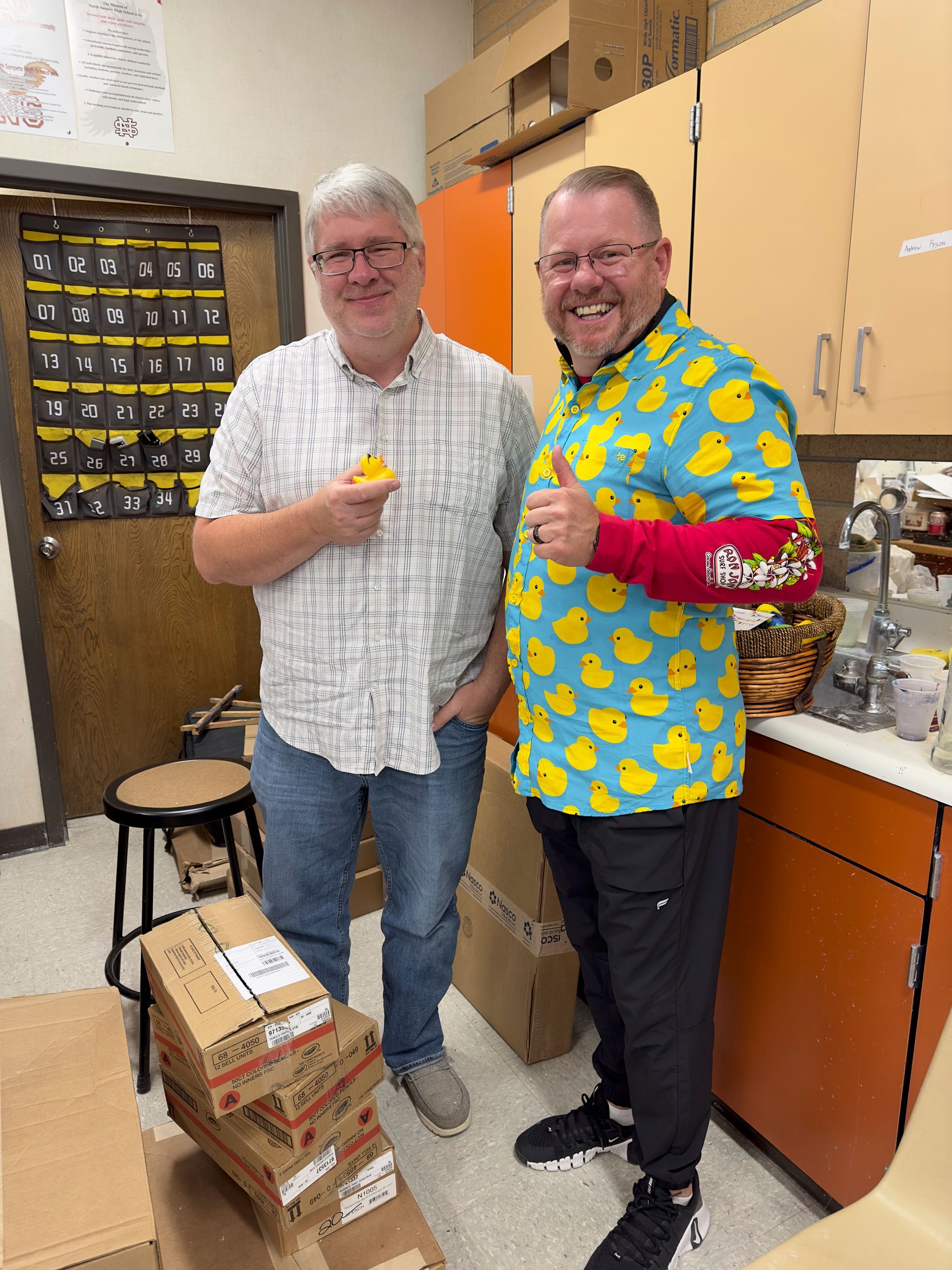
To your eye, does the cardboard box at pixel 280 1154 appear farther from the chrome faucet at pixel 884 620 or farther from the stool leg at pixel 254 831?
the chrome faucet at pixel 884 620

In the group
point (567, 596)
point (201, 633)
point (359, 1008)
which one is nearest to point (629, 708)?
point (567, 596)

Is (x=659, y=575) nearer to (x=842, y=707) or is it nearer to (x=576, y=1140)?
(x=842, y=707)

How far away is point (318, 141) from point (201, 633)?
1.79 meters

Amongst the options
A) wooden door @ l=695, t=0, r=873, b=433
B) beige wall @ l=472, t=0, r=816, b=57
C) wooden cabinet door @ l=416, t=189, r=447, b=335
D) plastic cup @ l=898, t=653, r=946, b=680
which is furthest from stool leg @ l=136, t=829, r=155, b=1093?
beige wall @ l=472, t=0, r=816, b=57

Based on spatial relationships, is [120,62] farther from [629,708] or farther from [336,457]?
[629,708]

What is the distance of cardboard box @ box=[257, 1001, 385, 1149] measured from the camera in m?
1.18

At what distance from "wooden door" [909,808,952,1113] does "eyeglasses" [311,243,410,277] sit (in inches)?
46.7

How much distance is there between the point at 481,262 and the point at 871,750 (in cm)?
194

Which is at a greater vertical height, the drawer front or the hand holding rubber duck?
the hand holding rubber duck

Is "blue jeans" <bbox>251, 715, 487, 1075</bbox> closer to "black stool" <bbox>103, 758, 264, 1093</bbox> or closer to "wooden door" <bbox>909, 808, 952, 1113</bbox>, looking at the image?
"black stool" <bbox>103, 758, 264, 1093</bbox>

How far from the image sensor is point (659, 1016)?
1.31 meters

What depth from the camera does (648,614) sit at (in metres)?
1.21

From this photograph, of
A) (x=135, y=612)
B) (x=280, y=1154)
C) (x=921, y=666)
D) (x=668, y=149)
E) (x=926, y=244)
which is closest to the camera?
(x=280, y=1154)

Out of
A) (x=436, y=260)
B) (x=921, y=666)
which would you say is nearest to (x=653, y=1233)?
(x=921, y=666)
